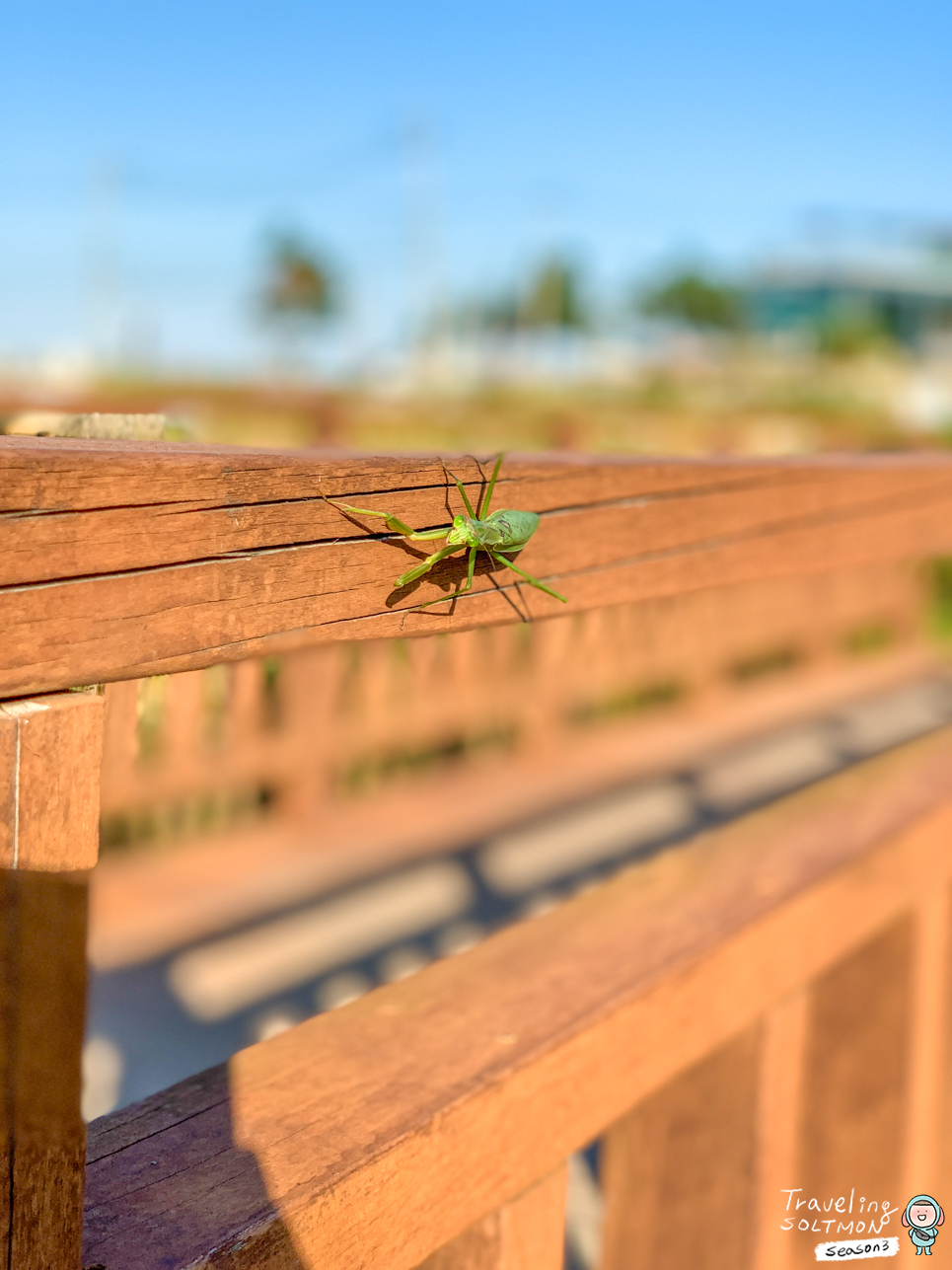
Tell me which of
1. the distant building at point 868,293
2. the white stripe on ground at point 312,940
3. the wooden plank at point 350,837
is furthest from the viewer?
the distant building at point 868,293

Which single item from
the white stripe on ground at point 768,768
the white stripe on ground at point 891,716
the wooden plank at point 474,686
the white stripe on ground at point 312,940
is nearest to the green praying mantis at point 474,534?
the wooden plank at point 474,686

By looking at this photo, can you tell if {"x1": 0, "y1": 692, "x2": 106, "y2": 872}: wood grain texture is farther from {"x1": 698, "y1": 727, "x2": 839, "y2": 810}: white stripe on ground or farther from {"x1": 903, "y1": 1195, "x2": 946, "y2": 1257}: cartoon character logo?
{"x1": 698, "y1": 727, "x2": 839, "y2": 810}: white stripe on ground

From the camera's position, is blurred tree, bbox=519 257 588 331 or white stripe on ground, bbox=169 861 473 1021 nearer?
white stripe on ground, bbox=169 861 473 1021

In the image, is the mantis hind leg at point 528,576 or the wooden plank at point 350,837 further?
the wooden plank at point 350,837

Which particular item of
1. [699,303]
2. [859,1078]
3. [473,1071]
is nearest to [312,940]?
[859,1078]

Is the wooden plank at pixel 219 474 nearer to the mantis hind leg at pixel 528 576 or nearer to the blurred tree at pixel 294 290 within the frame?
the mantis hind leg at pixel 528 576

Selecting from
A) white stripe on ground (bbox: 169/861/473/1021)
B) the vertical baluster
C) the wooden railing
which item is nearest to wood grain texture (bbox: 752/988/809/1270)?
the wooden railing

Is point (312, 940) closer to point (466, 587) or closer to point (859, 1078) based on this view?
point (859, 1078)

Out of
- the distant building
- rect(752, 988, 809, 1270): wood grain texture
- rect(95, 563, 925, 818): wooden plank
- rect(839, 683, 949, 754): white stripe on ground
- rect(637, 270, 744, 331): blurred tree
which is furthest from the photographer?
rect(637, 270, 744, 331): blurred tree
